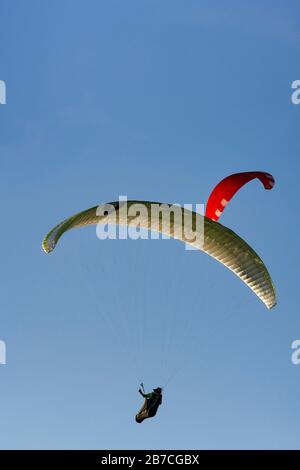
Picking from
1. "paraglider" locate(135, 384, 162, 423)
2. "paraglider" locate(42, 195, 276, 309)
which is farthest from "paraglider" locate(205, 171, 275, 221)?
"paraglider" locate(135, 384, 162, 423)

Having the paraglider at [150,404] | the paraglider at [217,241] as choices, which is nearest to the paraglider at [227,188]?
A: the paraglider at [217,241]

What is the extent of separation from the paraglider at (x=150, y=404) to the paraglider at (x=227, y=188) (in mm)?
7076

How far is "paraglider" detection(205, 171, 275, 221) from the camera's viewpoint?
31.2 meters

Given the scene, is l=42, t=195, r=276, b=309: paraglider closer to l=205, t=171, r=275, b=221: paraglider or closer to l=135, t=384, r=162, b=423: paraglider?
l=205, t=171, r=275, b=221: paraglider

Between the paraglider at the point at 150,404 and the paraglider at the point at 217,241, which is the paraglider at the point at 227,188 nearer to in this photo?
the paraglider at the point at 217,241

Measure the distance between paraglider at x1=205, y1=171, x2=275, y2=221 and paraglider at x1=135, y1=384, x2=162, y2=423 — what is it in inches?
279

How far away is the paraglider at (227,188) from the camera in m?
31.2

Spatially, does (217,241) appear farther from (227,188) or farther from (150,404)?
(150,404)

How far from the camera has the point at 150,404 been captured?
30.0 m

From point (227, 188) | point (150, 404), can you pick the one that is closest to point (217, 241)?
point (227, 188)
